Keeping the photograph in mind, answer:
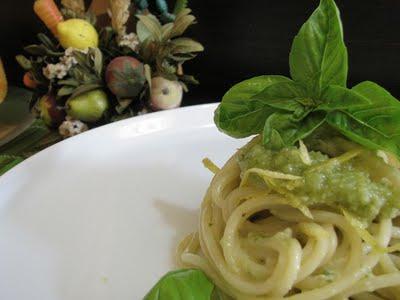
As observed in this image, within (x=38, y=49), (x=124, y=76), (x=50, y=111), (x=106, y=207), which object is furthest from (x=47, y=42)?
(x=106, y=207)

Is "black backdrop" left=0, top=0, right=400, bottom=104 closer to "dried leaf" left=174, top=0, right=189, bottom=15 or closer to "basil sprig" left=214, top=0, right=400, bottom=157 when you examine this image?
"dried leaf" left=174, top=0, right=189, bottom=15

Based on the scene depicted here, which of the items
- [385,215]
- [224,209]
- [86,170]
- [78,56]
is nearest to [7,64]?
[78,56]

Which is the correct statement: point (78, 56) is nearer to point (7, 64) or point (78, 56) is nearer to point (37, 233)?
point (37, 233)

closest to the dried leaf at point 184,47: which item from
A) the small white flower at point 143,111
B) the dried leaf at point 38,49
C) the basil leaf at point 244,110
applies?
the small white flower at point 143,111

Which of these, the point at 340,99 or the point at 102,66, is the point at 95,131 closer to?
the point at 102,66

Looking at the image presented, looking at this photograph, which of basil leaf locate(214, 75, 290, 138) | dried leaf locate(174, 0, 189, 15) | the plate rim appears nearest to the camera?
basil leaf locate(214, 75, 290, 138)

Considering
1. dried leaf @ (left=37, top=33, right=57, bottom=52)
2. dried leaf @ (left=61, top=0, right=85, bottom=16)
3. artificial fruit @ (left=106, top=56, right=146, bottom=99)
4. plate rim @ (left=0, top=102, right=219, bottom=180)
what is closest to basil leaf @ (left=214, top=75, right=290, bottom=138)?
plate rim @ (left=0, top=102, right=219, bottom=180)

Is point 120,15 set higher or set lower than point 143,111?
higher

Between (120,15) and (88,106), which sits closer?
(88,106)
